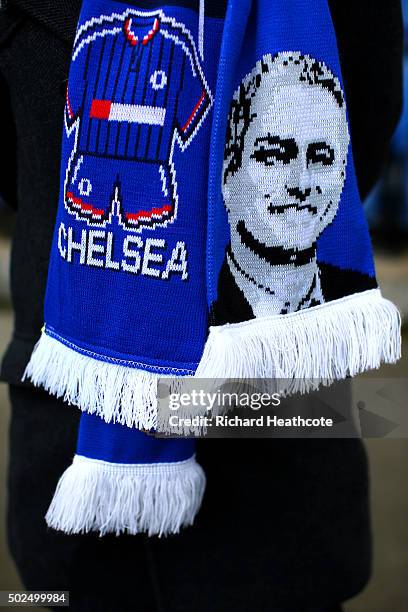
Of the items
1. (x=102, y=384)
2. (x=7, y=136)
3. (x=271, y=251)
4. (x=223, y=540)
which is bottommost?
(x=223, y=540)

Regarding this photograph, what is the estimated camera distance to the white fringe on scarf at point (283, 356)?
744mm

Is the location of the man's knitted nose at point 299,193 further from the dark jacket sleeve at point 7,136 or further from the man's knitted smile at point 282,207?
the dark jacket sleeve at point 7,136

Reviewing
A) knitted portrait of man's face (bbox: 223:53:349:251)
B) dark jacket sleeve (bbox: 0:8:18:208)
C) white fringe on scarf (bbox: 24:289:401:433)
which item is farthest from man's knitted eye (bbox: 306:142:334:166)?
dark jacket sleeve (bbox: 0:8:18:208)

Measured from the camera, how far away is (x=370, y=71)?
934 millimetres

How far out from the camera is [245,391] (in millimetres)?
765

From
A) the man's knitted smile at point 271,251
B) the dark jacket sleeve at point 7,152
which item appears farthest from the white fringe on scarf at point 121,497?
the dark jacket sleeve at point 7,152

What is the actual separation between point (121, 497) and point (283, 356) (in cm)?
23

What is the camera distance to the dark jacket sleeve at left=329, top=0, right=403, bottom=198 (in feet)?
2.92

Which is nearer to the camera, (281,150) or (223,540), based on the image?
(281,150)

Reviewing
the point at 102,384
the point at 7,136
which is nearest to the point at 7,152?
the point at 7,136

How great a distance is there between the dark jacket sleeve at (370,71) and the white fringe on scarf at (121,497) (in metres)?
0.46

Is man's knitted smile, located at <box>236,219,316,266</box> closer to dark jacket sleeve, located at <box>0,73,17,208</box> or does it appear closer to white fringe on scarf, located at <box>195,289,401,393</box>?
white fringe on scarf, located at <box>195,289,401,393</box>

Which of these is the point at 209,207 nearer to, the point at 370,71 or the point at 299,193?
the point at 299,193

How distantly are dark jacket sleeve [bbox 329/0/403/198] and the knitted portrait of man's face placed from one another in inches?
6.5
